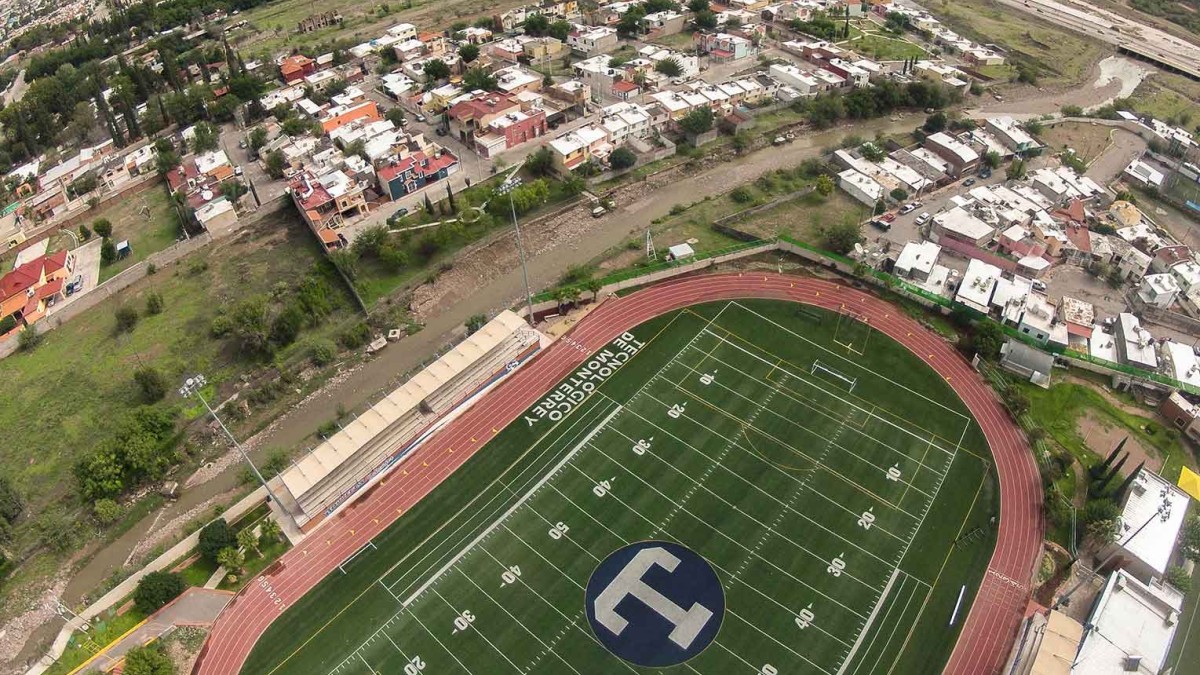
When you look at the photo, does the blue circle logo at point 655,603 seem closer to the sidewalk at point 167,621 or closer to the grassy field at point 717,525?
the grassy field at point 717,525

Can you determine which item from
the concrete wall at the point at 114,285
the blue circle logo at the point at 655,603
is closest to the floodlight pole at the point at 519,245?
the blue circle logo at the point at 655,603

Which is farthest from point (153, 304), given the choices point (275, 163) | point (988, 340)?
point (988, 340)

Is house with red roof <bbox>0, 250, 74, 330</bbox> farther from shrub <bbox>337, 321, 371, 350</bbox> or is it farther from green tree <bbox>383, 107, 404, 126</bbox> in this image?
green tree <bbox>383, 107, 404, 126</bbox>

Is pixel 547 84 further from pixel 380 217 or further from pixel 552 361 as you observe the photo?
pixel 552 361

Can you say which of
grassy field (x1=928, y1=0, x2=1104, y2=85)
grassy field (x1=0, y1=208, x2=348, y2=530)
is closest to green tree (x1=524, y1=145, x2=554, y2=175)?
grassy field (x1=0, y1=208, x2=348, y2=530)

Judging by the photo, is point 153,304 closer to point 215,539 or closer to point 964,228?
point 215,539

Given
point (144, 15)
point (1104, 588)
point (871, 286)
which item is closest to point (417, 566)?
point (1104, 588)
